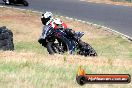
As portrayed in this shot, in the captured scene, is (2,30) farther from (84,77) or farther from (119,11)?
(119,11)

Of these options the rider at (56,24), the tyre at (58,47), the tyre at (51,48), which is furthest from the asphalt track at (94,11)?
the tyre at (51,48)

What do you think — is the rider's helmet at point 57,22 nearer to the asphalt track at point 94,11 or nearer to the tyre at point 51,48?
the tyre at point 51,48

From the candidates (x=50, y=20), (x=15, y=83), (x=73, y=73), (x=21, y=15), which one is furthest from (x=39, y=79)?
(x=21, y=15)

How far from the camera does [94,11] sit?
34719 millimetres

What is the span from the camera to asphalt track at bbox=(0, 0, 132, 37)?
29.9 meters

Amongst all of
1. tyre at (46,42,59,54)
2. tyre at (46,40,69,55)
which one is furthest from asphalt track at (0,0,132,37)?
tyre at (46,42,59,54)

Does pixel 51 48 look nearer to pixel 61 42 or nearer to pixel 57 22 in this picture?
pixel 61 42

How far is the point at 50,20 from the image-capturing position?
55.4 feet

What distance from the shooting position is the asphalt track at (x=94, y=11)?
2991 cm

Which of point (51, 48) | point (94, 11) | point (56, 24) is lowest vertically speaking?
point (94, 11)

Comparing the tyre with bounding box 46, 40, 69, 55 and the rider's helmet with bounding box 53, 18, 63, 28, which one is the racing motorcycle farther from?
the rider's helmet with bounding box 53, 18, 63, 28

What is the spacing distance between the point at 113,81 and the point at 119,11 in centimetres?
2963

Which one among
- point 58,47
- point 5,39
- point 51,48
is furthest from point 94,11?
point 51,48

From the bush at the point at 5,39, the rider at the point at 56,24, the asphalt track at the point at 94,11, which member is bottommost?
the asphalt track at the point at 94,11
